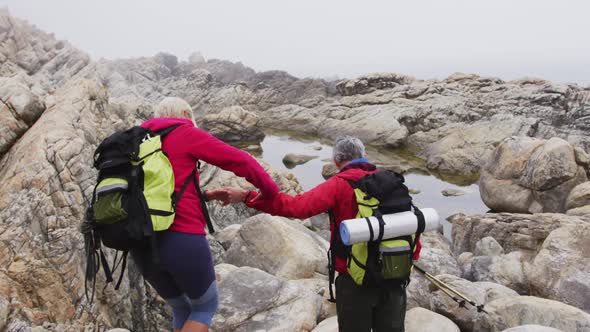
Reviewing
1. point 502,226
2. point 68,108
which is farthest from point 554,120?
point 68,108

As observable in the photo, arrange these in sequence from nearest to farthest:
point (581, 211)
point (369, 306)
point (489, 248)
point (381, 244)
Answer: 1. point (381, 244)
2. point (369, 306)
3. point (489, 248)
4. point (581, 211)

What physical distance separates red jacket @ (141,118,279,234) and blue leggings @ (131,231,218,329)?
0.12m

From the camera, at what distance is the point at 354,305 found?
4.38 meters

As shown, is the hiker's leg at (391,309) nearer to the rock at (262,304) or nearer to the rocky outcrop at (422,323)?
the rocky outcrop at (422,323)

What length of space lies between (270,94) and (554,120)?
46.1 meters

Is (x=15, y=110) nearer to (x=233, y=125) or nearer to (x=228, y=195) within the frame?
(x=228, y=195)

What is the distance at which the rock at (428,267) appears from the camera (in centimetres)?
771

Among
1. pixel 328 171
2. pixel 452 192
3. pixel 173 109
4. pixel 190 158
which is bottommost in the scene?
pixel 328 171

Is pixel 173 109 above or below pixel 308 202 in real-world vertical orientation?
above

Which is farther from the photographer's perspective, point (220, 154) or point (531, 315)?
point (531, 315)

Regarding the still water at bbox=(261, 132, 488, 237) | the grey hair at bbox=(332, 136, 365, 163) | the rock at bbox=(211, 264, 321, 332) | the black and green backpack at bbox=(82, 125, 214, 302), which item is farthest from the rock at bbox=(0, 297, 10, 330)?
the still water at bbox=(261, 132, 488, 237)

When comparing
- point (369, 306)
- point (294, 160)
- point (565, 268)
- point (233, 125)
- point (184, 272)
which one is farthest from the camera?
point (233, 125)

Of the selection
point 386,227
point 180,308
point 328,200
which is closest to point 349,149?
point 328,200

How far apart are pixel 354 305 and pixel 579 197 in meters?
17.8
